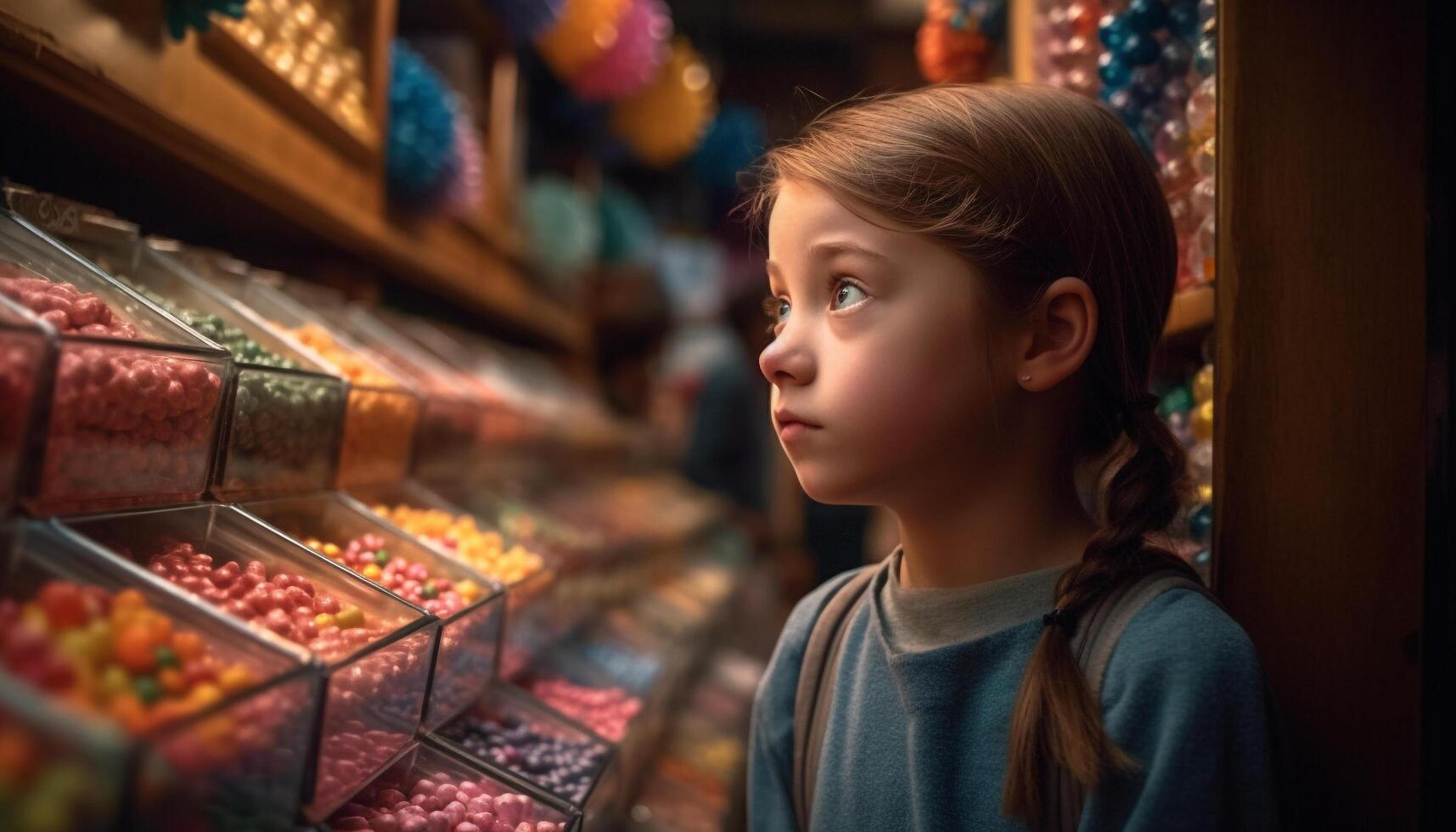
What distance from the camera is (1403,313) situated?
1036 mm

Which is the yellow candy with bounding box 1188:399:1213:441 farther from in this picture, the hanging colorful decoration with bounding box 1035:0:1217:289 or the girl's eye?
the girl's eye

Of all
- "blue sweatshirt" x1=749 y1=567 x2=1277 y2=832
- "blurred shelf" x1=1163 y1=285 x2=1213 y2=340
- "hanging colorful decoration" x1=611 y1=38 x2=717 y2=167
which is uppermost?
"hanging colorful decoration" x1=611 y1=38 x2=717 y2=167

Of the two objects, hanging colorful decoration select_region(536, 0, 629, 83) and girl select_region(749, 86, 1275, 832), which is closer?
girl select_region(749, 86, 1275, 832)

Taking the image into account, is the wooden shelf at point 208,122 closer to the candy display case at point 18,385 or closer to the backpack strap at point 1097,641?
the candy display case at point 18,385

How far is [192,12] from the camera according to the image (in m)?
1.24

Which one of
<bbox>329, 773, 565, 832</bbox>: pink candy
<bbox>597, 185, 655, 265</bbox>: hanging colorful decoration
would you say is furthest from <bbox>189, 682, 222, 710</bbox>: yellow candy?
<bbox>597, 185, 655, 265</bbox>: hanging colorful decoration

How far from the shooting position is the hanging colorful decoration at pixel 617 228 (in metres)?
4.42

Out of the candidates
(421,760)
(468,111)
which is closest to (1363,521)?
(421,760)

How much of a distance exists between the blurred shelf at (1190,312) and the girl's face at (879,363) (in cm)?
34

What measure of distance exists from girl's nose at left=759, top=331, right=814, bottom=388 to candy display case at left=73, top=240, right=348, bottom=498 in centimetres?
59

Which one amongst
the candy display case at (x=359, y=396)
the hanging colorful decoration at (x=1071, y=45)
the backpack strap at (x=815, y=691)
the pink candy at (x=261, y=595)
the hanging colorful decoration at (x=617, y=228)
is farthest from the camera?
the hanging colorful decoration at (x=617, y=228)

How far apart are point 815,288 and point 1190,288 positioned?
563 mm

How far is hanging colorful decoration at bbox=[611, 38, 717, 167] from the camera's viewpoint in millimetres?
3684

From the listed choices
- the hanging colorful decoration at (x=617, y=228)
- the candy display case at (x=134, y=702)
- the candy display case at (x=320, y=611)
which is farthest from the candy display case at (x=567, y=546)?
the hanging colorful decoration at (x=617, y=228)
